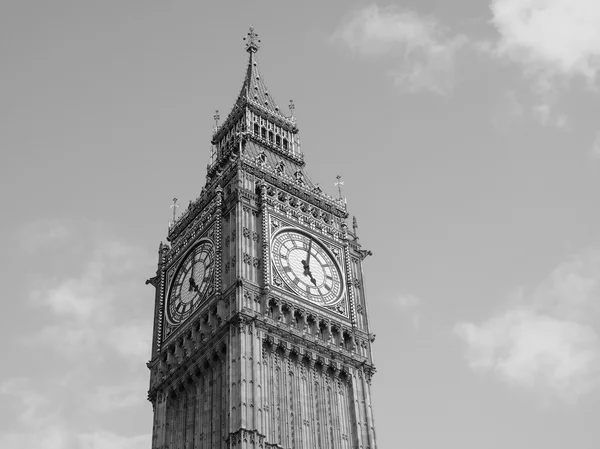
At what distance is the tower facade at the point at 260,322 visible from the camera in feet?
228

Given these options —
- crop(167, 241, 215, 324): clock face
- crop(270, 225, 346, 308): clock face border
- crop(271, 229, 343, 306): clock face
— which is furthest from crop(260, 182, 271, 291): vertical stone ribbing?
crop(167, 241, 215, 324): clock face

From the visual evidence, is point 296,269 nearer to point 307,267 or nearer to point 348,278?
point 307,267

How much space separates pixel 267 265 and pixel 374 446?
15037mm

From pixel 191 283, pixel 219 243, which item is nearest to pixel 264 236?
pixel 219 243

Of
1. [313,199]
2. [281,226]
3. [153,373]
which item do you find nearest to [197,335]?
[153,373]

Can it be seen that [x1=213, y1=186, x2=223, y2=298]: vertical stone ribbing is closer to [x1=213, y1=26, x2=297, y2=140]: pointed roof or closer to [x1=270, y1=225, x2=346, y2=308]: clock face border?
[x1=270, y1=225, x2=346, y2=308]: clock face border

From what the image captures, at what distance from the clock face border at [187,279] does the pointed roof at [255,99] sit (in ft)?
59.6

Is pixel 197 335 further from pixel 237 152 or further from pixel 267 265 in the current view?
pixel 237 152

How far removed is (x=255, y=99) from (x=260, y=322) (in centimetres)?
3161

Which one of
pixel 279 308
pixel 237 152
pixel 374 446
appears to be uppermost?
pixel 237 152

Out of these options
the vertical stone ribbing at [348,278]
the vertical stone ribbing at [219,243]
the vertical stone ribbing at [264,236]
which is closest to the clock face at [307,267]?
the vertical stone ribbing at [348,278]

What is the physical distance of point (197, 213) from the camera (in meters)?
84.9

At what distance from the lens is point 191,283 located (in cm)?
7950

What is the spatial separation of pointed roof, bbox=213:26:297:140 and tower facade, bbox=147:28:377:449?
9.63 meters
